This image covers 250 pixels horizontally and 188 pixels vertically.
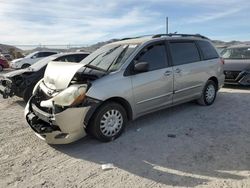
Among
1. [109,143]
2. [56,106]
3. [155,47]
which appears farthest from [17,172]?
[155,47]

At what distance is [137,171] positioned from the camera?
412cm

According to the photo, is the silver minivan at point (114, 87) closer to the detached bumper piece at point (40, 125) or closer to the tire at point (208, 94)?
the detached bumper piece at point (40, 125)

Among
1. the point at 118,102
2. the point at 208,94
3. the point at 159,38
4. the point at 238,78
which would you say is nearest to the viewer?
the point at 118,102

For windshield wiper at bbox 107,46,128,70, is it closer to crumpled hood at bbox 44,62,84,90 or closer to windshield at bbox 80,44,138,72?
windshield at bbox 80,44,138,72

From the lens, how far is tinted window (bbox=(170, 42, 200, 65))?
647 centimetres

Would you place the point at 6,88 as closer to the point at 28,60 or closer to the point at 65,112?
the point at 65,112

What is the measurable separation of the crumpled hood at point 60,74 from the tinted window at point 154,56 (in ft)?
4.30

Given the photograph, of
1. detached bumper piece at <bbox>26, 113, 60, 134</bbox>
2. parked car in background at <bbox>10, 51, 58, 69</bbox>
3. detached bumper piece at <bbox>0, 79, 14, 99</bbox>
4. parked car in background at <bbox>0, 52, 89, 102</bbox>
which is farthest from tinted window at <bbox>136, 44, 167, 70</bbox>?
parked car in background at <bbox>10, 51, 58, 69</bbox>

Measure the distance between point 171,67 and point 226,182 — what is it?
3.05 metres

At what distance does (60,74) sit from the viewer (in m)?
5.24

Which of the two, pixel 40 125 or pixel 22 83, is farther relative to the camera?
pixel 22 83

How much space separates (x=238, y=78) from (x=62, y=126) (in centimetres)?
723

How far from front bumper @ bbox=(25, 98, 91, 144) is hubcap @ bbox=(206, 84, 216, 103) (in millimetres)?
3794

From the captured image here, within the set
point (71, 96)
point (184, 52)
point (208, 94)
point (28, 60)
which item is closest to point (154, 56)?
point (184, 52)
